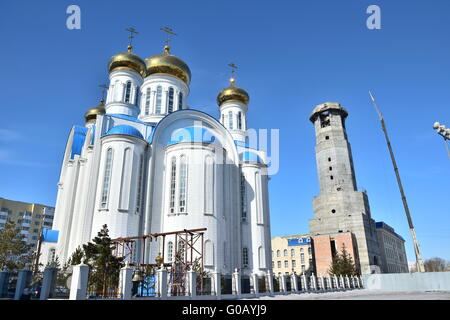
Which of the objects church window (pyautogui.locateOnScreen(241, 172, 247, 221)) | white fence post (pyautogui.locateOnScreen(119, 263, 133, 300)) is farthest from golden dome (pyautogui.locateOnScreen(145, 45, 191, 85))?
white fence post (pyautogui.locateOnScreen(119, 263, 133, 300))

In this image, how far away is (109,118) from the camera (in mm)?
21625

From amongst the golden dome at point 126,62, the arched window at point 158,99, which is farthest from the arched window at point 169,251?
the golden dome at point 126,62

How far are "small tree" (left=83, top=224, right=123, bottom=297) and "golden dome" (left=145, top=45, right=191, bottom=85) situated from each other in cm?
1474

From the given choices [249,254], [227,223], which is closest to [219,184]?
[227,223]

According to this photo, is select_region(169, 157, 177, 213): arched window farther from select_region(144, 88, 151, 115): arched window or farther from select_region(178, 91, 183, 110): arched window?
select_region(178, 91, 183, 110): arched window

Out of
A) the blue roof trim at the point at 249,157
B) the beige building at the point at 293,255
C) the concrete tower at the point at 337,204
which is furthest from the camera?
the beige building at the point at 293,255

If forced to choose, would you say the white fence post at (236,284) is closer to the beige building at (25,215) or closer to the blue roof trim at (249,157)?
the blue roof trim at (249,157)

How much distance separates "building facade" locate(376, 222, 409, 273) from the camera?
152ft

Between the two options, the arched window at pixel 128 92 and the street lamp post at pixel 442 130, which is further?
the arched window at pixel 128 92

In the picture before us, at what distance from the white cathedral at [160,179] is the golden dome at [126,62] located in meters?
0.08

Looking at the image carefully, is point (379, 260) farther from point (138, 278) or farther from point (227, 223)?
point (138, 278)

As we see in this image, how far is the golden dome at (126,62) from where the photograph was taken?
84.1ft

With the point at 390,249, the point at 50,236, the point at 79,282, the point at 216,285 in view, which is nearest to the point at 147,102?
the point at 50,236

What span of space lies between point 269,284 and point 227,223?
221 inches
